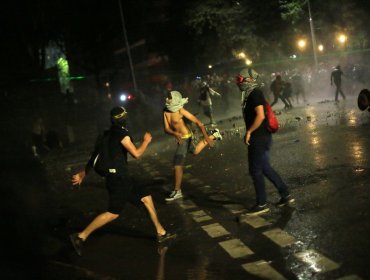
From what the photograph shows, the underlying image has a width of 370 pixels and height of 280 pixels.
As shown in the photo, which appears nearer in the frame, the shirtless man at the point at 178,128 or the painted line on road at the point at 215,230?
the painted line on road at the point at 215,230

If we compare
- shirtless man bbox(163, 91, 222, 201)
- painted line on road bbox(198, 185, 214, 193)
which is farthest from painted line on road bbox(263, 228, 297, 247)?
painted line on road bbox(198, 185, 214, 193)

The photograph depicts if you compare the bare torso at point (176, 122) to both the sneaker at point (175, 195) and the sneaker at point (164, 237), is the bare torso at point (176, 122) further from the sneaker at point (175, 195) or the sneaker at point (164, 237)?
the sneaker at point (164, 237)

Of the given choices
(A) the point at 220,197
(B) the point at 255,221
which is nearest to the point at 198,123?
(A) the point at 220,197

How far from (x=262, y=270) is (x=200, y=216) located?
2467mm

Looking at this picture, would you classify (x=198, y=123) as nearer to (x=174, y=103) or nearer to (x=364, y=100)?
(x=174, y=103)

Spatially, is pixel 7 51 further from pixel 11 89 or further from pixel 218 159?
pixel 218 159

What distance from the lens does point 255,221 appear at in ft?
21.0

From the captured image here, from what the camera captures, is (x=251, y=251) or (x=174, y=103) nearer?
(x=251, y=251)

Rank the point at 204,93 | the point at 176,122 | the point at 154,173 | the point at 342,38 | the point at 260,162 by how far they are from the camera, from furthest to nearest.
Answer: the point at 342,38, the point at 204,93, the point at 154,173, the point at 176,122, the point at 260,162

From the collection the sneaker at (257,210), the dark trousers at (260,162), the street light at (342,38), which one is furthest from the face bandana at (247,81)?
the street light at (342,38)

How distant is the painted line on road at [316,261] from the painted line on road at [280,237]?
372mm

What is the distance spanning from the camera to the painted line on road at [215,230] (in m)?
6.15

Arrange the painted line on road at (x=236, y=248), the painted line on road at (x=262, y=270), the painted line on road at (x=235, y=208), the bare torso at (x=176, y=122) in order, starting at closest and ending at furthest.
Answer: the painted line on road at (x=262, y=270) < the painted line on road at (x=236, y=248) < the painted line on road at (x=235, y=208) < the bare torso at (x=176, y=122)

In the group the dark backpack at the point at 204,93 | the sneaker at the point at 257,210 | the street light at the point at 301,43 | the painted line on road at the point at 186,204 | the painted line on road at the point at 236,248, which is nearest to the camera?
the painted line on road at the point at 236,248
